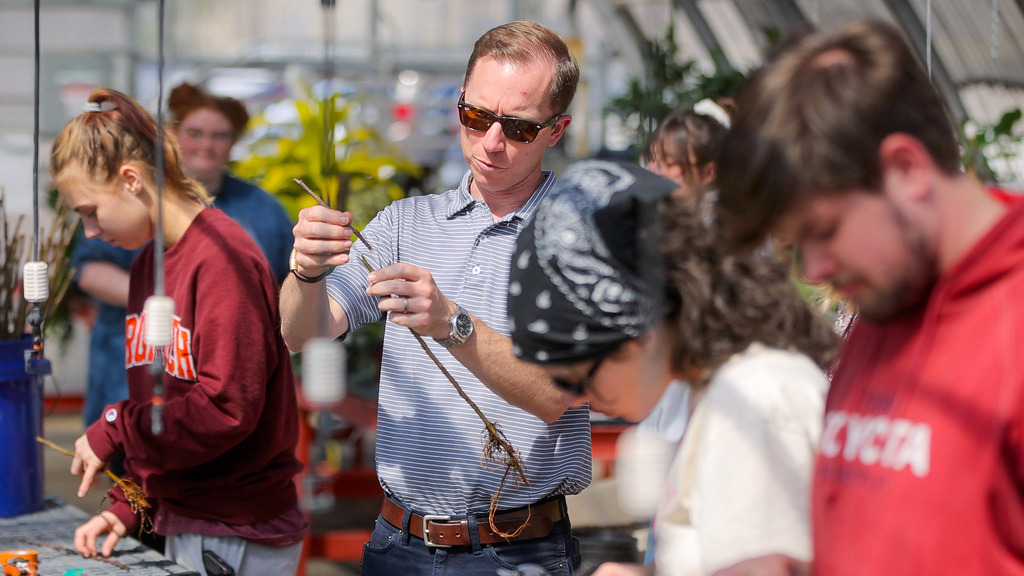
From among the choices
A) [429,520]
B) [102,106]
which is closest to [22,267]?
[102,106]

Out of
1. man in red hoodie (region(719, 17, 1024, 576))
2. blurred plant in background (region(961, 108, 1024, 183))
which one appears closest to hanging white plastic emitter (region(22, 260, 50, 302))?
man in red hoodie (region(719, 17, 1024, 576))

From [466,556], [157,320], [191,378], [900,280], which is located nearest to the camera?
[900,280]

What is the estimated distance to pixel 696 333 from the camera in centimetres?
109

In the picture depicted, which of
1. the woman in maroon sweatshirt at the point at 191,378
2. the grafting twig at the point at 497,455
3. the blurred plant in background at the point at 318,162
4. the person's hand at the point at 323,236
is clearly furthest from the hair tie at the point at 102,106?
the blurred plant in background at the point at 318,162

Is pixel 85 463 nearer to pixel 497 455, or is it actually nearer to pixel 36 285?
pixel 36 285

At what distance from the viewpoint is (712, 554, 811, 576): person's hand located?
0.97m

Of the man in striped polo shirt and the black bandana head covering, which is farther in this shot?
the man in striped polo shirt

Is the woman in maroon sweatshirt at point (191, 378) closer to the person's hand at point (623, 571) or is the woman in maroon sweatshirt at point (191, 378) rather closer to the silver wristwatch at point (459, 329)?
the silver wristwatch at point (459, 329)

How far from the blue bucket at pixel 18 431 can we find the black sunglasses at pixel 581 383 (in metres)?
1.70

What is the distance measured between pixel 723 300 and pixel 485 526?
916mm

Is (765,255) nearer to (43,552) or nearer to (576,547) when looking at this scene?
(576,547)

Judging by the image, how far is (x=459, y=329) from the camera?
1.70 meters

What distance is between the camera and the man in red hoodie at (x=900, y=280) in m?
0.86

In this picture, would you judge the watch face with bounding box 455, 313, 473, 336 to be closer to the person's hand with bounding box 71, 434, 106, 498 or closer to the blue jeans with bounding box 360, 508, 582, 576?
the blue jeans with bounding box 360, 508, 582, 576
